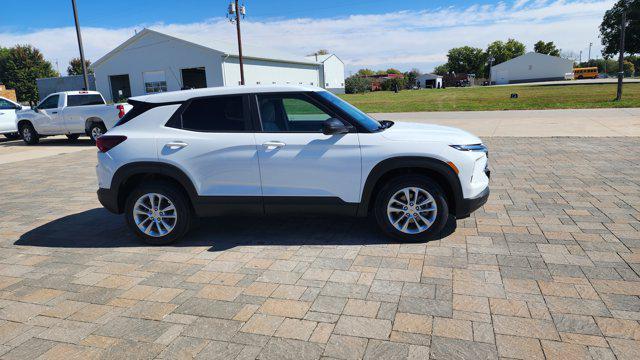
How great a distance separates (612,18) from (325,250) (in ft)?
325

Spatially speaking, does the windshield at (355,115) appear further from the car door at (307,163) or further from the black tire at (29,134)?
the black tire at (29,134)

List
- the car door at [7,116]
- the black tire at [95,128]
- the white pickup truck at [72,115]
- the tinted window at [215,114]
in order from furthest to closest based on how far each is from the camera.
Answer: the car door at [7,116] < the black tire at [95,128] < the white pickup truck at [72,115] < the tinted window at [215,114]

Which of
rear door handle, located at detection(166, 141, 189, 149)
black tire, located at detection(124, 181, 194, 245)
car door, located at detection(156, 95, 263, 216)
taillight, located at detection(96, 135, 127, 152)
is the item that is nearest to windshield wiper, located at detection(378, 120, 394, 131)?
car door, located at detection(156, 95, 263, 216)

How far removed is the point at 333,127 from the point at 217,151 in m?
1.27

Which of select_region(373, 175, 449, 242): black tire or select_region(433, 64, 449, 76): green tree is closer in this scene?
select_region(373, 175, 449, 242): black tire

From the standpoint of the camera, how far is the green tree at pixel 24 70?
240 ft

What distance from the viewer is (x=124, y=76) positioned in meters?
43.0

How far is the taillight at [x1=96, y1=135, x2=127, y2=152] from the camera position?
4.88 m

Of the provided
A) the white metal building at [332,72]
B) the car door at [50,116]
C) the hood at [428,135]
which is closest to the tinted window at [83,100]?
the car door at [50,116]

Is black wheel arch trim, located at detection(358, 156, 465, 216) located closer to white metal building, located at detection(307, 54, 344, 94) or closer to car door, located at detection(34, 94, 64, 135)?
car door, located at detection(34, 94, 64, 135)

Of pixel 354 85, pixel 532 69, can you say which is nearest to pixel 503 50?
pixel 532 69

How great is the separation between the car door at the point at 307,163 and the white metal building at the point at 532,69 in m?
94.0

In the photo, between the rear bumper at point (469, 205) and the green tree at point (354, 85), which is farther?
the green tree at point (354, 85)

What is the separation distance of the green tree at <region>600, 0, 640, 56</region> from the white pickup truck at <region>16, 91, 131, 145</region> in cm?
8020
